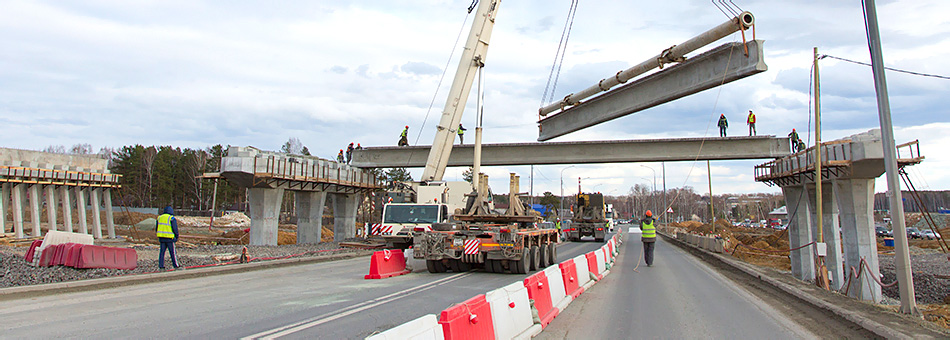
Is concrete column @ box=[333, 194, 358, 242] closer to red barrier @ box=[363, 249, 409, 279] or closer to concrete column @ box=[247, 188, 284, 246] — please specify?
concrete column @ box=[247, 188, 284, 246]

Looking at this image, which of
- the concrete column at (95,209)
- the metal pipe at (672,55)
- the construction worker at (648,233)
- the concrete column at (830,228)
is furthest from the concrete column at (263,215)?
the concrete column at (830,228)

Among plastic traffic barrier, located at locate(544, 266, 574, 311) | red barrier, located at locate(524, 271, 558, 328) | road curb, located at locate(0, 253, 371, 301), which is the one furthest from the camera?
road curb, located at locate(0, 253, 371, 301)

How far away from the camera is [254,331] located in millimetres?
6336

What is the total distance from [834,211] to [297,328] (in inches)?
954

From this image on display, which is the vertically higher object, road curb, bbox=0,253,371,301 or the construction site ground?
road curb, bbox=0,253,371,301

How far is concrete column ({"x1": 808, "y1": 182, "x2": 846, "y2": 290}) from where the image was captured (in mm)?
21594

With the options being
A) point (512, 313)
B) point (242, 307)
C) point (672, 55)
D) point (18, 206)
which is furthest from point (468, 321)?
point (18, 206)

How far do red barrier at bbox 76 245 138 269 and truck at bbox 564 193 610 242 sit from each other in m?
26.6

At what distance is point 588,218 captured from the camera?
34.2m

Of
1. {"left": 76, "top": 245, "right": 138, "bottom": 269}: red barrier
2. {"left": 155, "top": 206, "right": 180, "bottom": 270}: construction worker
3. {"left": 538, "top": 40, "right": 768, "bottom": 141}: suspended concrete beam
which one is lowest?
{"left": 76, "top": 245, "right": 138, "bottom": 269}: red barrier

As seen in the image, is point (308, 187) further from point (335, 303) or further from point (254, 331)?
point (254, 331)

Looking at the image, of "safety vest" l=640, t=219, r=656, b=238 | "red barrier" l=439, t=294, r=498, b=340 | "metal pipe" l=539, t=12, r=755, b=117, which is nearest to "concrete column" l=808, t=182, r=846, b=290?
"safety vest" l=640, t=219, r=656, b=238

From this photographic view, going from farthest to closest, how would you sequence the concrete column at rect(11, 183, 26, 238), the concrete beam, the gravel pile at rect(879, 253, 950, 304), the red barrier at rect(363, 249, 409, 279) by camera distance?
the concrete beam < the concrete column at rect(11, 183, 26, 238) < the gravel pile at rect(879, 253, 950, 304) < the red barrier at rect(363, 249, 409, 279)

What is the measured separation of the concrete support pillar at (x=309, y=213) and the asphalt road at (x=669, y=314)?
70.3 feet
